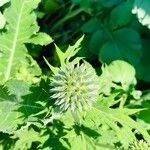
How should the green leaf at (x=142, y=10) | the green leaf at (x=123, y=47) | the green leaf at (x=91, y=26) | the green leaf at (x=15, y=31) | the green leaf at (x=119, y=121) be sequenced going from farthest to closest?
the green leaf at (x=91, y=26) < the green leaf at (x=123, y=47) < the green leaf at (x=142, y=10) < the green leaf at (x=15, y=31) < the green leaf at (x=119, y=121)

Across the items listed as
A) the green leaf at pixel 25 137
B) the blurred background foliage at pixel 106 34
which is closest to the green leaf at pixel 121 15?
the blurred background foliage at pixel 106 34

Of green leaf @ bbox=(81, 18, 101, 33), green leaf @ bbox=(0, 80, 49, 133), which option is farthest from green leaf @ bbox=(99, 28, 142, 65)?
green leaf @ bbox=(0, 80, 49, 133)

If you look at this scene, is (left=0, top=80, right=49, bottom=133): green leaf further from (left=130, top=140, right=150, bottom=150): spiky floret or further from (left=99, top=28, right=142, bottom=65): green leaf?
(left=99, top=28, right=142, bottom=65): green leaf

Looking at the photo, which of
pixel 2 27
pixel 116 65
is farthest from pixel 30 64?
pixel 116 65

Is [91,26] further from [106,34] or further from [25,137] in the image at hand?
[25,137]

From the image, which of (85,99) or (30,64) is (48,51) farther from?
(85,99)

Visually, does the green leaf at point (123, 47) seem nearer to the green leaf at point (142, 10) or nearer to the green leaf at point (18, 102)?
the green leaf at point (142, 10)
